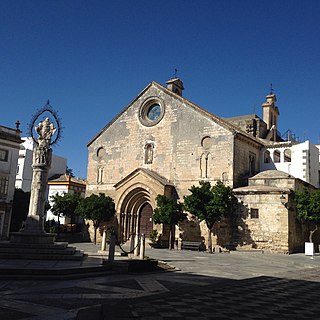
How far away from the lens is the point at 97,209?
110ft

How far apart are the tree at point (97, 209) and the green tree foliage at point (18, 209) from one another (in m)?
7.17

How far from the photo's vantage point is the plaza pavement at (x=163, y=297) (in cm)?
738

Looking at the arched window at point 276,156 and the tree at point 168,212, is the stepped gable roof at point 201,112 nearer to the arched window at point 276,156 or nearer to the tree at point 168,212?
the arched window at point 276,156

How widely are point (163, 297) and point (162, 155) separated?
2541 cm

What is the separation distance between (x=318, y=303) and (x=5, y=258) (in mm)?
11949

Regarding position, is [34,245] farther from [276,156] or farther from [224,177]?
[276,156]

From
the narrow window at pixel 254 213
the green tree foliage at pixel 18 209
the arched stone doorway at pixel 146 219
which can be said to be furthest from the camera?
the green tree foliage at pixel 18 209

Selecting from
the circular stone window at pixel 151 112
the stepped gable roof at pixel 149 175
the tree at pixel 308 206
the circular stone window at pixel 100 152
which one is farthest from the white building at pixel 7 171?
the tree at pixel 308 206

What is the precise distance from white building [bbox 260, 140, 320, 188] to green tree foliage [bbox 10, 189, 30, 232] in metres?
23.8

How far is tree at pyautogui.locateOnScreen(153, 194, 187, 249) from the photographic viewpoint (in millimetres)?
28688

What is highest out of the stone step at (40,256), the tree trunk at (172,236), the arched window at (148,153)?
the arched window at (148,153)

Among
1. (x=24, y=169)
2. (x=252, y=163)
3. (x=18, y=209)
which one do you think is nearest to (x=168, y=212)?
(x=252, y=163)

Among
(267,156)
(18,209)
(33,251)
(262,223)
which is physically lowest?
(33,251)

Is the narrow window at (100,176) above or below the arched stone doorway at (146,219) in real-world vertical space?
above
